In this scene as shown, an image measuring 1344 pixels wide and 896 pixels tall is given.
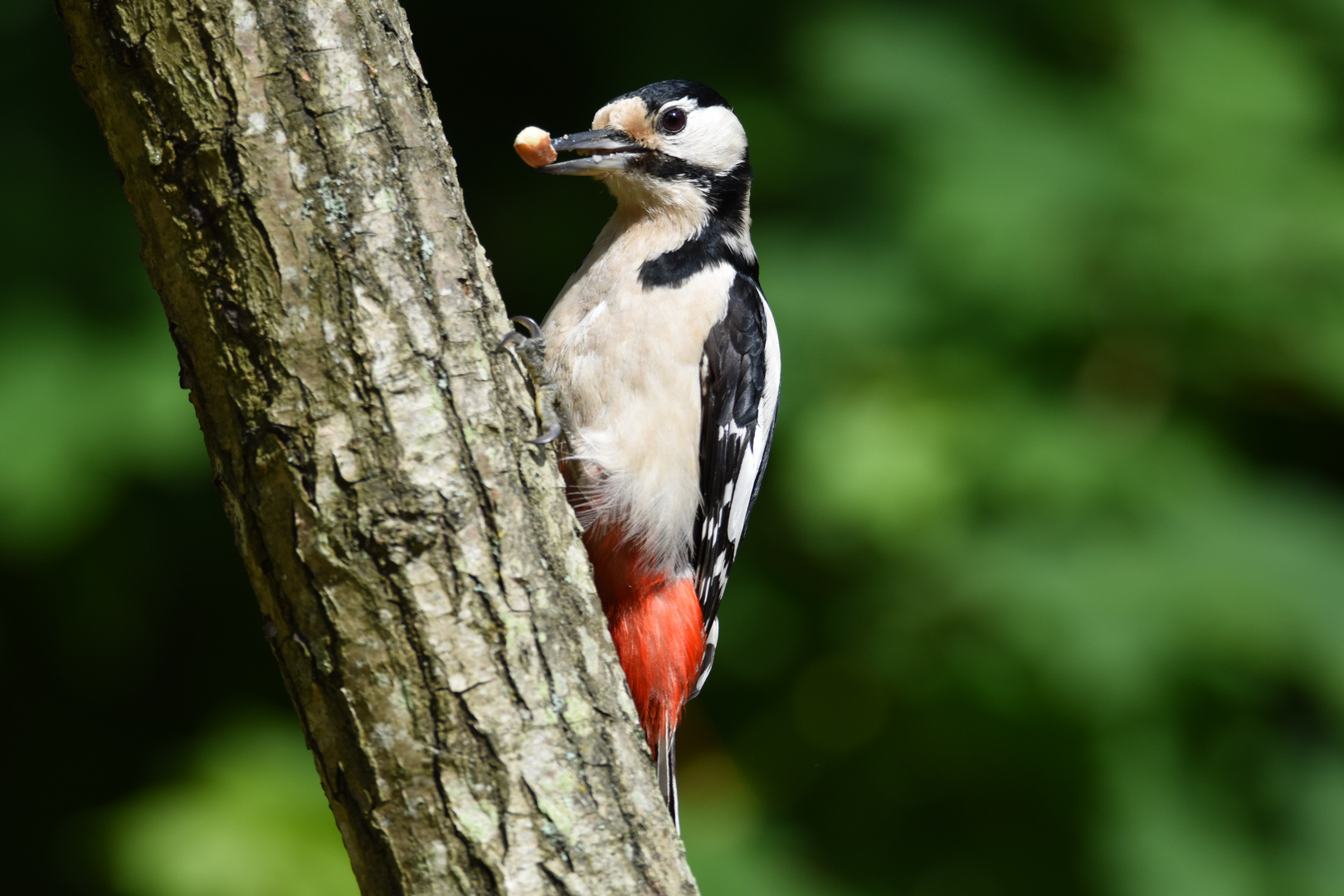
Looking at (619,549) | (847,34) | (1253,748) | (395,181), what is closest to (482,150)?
(847,34)

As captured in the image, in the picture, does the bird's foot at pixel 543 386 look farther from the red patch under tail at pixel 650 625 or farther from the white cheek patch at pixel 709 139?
the white cheek patch at pixel 709 139

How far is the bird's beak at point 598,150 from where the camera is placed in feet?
9.52

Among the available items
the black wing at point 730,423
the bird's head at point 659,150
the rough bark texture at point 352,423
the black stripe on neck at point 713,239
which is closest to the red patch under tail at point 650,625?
the black wing at point 730,423

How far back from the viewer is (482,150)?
4664 mm

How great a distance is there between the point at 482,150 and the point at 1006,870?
10.3 ft

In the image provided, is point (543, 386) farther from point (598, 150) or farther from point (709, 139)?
point (709, 139)

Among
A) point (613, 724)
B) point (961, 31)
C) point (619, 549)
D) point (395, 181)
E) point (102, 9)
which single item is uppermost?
point (102, 9)

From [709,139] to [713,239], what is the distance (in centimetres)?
32

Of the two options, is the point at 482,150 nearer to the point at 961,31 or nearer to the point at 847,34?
the point at 847,34

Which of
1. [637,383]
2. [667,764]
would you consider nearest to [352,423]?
[637,383]

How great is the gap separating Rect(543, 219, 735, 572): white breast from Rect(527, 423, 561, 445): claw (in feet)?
0.42

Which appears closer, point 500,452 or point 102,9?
point 102,9

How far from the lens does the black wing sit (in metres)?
2.92

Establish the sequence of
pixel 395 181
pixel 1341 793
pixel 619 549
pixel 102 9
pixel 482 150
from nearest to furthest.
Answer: pixel 102 9 < pixel 395 181 < pixel 619 549 < pixel 1341 793 < pixel 482 150
